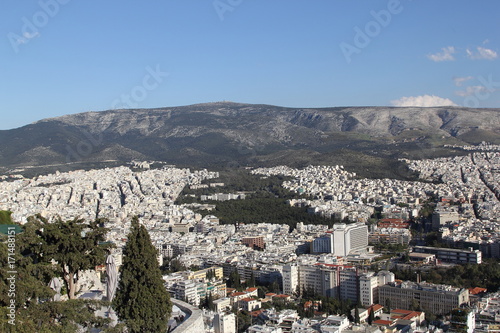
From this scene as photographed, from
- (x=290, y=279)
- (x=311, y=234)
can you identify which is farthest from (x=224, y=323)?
(x=311, y=234)

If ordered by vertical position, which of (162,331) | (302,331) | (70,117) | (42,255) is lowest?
(302,331)

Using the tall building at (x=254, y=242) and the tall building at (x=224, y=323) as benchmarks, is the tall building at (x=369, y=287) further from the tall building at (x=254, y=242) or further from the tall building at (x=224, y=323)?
the tall building at (x=254, y=242)

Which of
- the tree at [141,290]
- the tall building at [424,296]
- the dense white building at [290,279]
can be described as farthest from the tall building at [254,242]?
the tree at [141,290]

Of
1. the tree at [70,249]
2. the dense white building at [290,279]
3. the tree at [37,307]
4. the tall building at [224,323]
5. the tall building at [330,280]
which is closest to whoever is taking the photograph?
the tree at [37,307]

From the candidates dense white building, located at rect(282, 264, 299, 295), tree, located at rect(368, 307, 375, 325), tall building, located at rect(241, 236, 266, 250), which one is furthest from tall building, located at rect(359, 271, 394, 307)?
tall building, located at rect(241, 236, 266, 250)

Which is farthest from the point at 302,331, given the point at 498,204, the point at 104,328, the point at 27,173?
the point at 27,173

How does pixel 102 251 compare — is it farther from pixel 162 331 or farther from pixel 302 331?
pixel 302 331

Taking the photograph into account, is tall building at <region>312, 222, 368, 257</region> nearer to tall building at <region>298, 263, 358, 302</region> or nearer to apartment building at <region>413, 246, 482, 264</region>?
apartment building at <region>413, 246, 482, 264</region>
